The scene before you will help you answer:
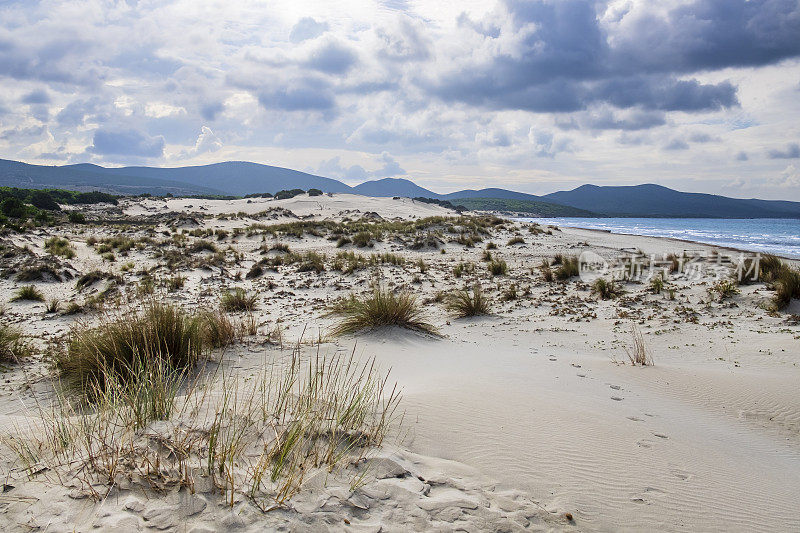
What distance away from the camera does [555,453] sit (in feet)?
10.5

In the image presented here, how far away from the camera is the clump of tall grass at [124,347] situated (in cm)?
441

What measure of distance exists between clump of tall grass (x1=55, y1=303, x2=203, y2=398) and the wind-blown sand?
437mm

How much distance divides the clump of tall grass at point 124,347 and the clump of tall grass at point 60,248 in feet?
45.8

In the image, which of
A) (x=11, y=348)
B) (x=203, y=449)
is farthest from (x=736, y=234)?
(x=11, y=348)

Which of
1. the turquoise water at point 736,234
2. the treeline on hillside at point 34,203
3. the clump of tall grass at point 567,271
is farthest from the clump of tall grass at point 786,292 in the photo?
the treeline on hillside at point 34,203

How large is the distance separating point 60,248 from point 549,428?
65.0ft

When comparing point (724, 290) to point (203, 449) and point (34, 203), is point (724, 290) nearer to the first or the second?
point (203, 449)

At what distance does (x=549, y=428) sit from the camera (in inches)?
143

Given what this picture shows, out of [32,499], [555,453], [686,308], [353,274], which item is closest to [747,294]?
[686,308]

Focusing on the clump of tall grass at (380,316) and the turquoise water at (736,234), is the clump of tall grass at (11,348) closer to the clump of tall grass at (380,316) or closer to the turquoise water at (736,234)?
the clump of tall grass at (380,316)

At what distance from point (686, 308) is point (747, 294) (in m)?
1.65

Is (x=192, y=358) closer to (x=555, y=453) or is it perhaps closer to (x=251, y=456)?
(x=251, y=456)

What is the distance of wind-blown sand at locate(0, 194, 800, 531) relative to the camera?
2256 mm

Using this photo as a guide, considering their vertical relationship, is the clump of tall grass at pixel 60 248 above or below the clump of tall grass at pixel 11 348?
above
